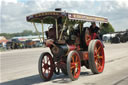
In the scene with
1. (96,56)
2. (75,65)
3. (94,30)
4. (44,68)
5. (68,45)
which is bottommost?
(44,68)

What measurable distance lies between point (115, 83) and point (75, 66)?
4.87 feet

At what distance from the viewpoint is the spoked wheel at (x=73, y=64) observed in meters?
7.51

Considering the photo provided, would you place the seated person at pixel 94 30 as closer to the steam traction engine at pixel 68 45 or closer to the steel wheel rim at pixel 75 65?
the steam traction engine at pixel 68 45

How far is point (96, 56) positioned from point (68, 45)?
152 centimetres

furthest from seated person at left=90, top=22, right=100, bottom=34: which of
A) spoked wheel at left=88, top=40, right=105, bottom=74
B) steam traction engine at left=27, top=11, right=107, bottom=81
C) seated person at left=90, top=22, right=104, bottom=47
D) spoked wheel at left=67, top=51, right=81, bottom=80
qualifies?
spoked wheel at left=67, top=51, right=81, bottom=80

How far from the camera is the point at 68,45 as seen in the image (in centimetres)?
834

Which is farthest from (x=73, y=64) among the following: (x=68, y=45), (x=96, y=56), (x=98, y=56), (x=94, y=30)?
(x=94, y=30)

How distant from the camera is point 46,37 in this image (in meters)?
8.70

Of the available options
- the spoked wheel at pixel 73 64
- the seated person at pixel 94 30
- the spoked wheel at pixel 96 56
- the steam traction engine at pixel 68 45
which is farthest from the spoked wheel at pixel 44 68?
the seated person at pixel 94 30

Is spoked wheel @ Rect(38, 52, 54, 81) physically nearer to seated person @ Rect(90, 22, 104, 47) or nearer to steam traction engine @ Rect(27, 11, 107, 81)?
steam traction engine @ Rect(27, 11, 107, 81)

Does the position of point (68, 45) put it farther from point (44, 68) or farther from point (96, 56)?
point (96, 56)

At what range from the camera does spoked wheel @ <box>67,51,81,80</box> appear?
7508mm

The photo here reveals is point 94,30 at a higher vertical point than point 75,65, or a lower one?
higher

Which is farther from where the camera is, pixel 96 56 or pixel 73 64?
pixel 96 56
